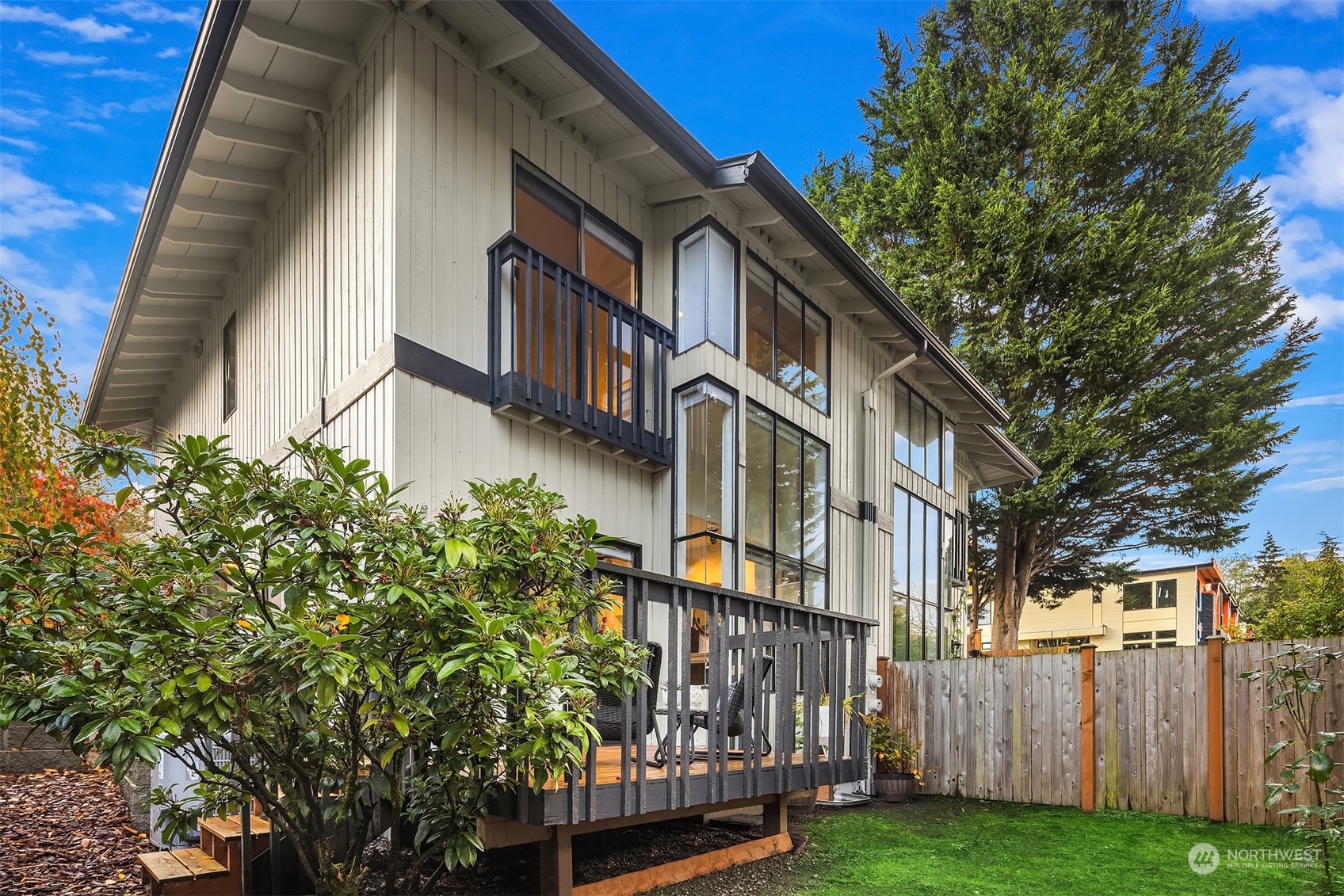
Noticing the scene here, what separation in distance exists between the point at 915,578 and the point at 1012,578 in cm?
910

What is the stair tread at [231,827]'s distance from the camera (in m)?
4.02

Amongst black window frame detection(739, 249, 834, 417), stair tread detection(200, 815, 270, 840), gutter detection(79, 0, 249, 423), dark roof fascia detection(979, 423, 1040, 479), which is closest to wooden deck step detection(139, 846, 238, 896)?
stair tread detection(200, 815, 270, 840)

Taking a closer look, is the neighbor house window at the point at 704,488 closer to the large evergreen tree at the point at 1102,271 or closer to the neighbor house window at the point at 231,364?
the neighbor house window at the point at 231,364

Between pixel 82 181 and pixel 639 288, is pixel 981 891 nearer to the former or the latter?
pixel 639 288

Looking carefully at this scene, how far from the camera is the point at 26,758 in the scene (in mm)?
6707

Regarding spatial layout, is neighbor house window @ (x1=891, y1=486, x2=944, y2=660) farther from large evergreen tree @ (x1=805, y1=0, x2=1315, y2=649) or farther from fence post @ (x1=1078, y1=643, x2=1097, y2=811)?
large evergreen tree @ (x1=805, y1=0, x2=1315, y2=649)

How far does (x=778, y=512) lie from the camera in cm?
850

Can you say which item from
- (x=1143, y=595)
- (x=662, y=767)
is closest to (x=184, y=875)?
(x=662, y=767)

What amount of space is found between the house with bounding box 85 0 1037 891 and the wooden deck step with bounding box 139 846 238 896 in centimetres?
Answer: 129

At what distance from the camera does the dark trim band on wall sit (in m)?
5.61

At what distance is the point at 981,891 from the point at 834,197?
19909 mm

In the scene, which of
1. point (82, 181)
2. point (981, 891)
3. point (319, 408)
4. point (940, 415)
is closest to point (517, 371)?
point (319, 408)

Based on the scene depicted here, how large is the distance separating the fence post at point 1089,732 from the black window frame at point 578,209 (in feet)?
17.3

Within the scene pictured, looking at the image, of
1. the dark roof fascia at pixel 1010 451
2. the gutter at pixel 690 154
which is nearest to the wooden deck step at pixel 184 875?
the gutter at pixel 690 154
